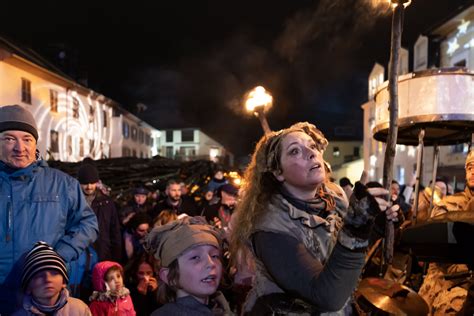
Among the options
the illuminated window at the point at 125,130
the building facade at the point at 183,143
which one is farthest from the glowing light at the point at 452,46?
the building facade at the point at 183,143

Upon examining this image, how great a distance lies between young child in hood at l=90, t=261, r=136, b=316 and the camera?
14.9 feet

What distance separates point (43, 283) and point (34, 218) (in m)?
0.53

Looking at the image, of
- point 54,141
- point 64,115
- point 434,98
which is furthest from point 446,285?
point 64,115

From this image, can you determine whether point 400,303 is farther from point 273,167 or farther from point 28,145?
point 28,145

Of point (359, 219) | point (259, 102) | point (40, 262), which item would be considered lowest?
point (40, 262)

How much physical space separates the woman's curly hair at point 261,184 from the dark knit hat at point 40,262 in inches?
64.2

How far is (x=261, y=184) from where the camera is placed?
2365 mm

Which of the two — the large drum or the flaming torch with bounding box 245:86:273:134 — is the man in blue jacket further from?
the large drum

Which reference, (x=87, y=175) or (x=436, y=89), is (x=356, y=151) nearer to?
(x=87, y=175)

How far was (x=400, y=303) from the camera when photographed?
3.84 m

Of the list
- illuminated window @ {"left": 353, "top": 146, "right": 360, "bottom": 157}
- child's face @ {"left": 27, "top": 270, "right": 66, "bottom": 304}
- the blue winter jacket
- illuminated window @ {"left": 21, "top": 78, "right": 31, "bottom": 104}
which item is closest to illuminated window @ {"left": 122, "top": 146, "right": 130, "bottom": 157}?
illuminated window @ {"left": 21, "top": 78, "right": 31, "bottom": 104}

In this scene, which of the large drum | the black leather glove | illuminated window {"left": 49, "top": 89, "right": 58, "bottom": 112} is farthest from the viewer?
illuminated window {"left": 49, "top": 89, "right": 58, "bottom": 112}

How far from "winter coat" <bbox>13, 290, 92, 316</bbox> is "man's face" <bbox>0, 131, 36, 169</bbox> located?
1041mm

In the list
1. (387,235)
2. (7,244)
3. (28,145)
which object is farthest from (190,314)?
(28,145)
